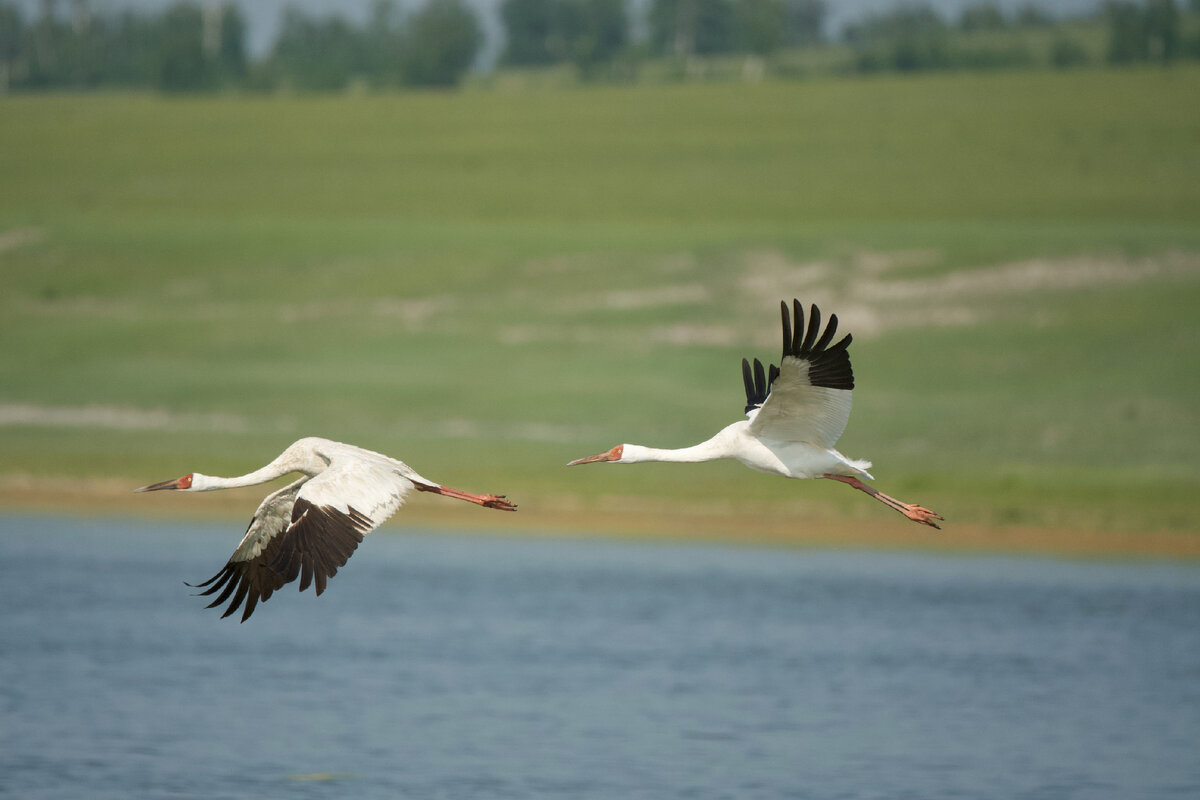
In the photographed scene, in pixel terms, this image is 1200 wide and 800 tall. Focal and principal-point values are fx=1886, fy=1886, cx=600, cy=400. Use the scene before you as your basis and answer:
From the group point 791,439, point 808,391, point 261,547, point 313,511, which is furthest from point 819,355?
point 261,547

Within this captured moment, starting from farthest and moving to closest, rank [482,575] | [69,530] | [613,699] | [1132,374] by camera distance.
Result: [1132,374], [69,530], [482,575], [613,699]

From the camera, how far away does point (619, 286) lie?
44.5 metres

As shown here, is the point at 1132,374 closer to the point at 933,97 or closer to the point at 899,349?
the point at 899,349

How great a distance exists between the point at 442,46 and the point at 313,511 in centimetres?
8497

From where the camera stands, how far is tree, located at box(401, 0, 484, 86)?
90.2 meters

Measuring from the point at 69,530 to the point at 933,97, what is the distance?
4609cm

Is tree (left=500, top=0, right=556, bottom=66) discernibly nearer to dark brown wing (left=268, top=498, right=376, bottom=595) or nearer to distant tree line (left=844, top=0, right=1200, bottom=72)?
distant tree line (left=844, top=0, right=1200, bottom=72)

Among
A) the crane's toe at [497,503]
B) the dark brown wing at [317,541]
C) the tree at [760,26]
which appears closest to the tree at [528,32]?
the tree at [760,26]

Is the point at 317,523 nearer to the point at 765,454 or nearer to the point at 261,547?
the point at 261,547

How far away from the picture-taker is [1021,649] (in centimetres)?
2141

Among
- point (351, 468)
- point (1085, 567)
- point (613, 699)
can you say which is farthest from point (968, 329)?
point (351, 468)

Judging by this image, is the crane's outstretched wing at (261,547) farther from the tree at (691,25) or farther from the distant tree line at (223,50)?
the tree at (691,25)

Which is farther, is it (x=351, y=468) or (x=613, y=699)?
(x=613, y=699)

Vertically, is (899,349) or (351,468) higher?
(351,468)
